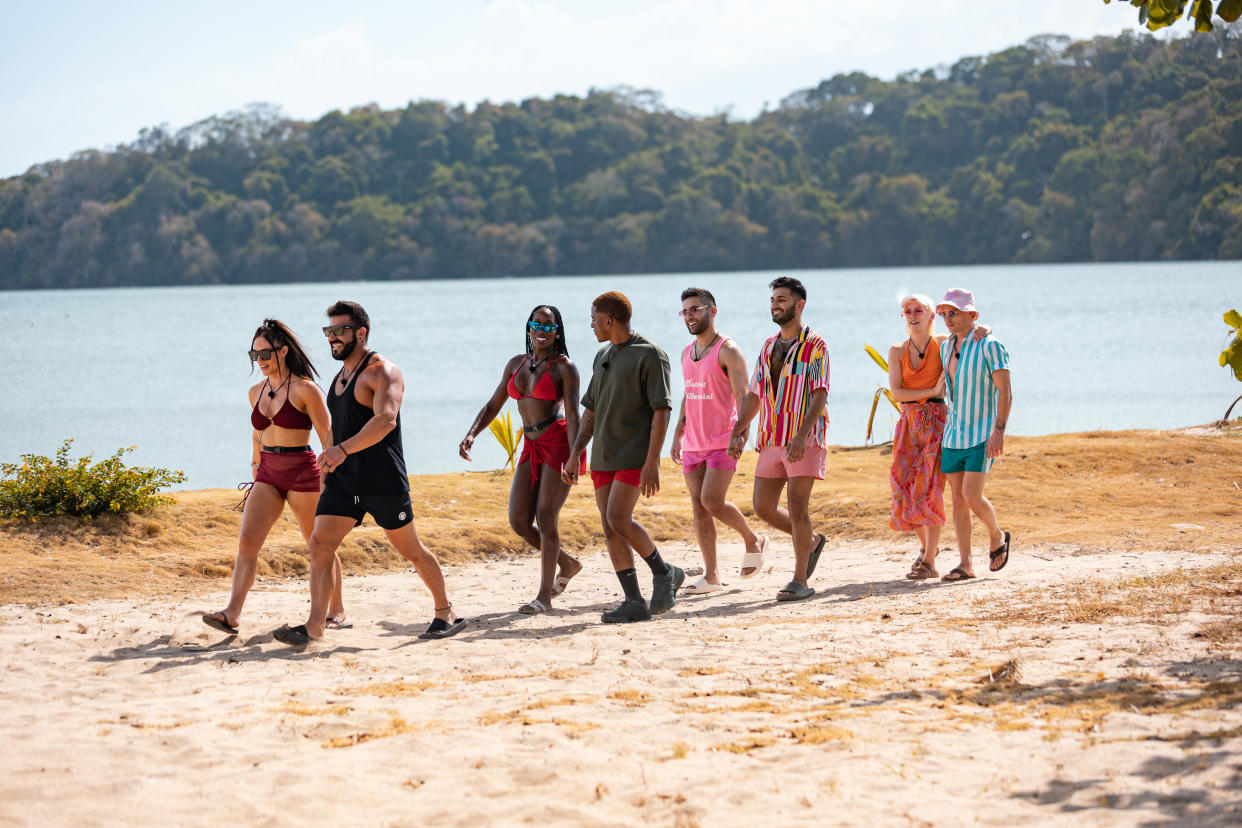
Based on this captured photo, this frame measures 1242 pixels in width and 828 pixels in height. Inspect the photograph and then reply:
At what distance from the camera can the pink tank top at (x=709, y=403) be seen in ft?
25.7

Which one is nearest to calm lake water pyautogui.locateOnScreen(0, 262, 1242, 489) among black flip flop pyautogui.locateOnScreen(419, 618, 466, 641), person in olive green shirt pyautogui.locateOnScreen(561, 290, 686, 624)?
person in olive green shirt pyautogui.locateOnScreen(561, 290, 686, 624)

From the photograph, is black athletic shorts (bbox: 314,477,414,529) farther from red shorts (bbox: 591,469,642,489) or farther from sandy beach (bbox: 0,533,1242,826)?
red shorts (bbox: 591,469,642,489)

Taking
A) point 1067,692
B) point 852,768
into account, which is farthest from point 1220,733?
point 852,768

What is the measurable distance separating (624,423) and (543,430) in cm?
74

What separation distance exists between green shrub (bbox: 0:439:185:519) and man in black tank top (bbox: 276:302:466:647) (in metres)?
3.33

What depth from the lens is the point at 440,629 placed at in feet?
23.7

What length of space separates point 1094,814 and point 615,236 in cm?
9766

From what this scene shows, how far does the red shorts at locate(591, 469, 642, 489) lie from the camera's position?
7145 millimetres

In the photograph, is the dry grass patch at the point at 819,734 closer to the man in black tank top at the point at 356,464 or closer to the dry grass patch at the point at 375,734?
the dry grass patch at the point at 375,734

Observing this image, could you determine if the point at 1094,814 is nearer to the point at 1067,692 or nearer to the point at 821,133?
the point at 1067,692

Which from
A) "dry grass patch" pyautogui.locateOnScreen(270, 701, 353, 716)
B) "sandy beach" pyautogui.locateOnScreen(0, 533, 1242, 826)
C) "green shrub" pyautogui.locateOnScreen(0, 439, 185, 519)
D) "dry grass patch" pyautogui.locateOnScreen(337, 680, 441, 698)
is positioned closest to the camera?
"sandy beach" pyautogui.locateOnScreen(0, 533, 1242, 826)

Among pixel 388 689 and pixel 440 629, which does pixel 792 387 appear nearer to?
pixel 440 629

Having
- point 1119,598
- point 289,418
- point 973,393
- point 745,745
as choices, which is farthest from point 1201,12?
point 289,418

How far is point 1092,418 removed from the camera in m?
25.0
